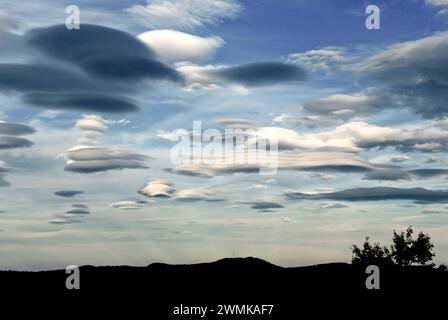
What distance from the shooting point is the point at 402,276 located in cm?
4900

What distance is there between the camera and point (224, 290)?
44656 millimetres

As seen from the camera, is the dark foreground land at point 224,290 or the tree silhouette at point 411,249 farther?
the tree silhouette at point 411,249


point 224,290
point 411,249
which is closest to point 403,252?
point 411,249

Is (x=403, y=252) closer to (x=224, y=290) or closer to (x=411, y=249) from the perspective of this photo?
(x=411, y=249)

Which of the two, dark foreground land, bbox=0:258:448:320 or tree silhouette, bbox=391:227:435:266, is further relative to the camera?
tree silhouette, bbox=391:227:435:266

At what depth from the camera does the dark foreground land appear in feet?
134

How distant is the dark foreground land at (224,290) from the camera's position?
40.8 m
